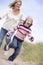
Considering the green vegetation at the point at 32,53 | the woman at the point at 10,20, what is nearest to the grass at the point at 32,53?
the green vegetation at the point at 32,53

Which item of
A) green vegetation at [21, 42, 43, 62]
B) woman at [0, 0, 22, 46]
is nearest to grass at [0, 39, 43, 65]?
green vegetation at [21, 42, 43, 62]

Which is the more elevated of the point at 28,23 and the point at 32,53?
the point at 28,23

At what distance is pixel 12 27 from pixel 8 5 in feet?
0.72

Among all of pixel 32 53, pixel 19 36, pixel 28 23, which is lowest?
pixel 32 53

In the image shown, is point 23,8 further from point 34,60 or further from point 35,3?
point 34,60

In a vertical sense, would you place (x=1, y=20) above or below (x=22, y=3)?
below

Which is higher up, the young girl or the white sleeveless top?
the white sleeveless top

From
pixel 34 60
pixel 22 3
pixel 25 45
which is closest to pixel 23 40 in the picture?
pixel 25 45

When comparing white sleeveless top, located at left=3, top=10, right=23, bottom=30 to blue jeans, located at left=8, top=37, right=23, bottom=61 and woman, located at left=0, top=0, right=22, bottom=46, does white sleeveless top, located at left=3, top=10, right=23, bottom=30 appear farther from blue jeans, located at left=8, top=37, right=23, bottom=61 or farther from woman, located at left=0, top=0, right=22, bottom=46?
blue jeans, located at left=8, top=37, right=23, bottom=61

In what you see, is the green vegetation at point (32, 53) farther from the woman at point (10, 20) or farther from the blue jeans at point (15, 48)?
the woman at point (10, 20)

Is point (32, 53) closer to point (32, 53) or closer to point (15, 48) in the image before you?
point (32, 53)

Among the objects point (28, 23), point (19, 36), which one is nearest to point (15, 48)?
point (19, 36)

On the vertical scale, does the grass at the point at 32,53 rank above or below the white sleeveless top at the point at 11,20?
below

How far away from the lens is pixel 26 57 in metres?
2.18
